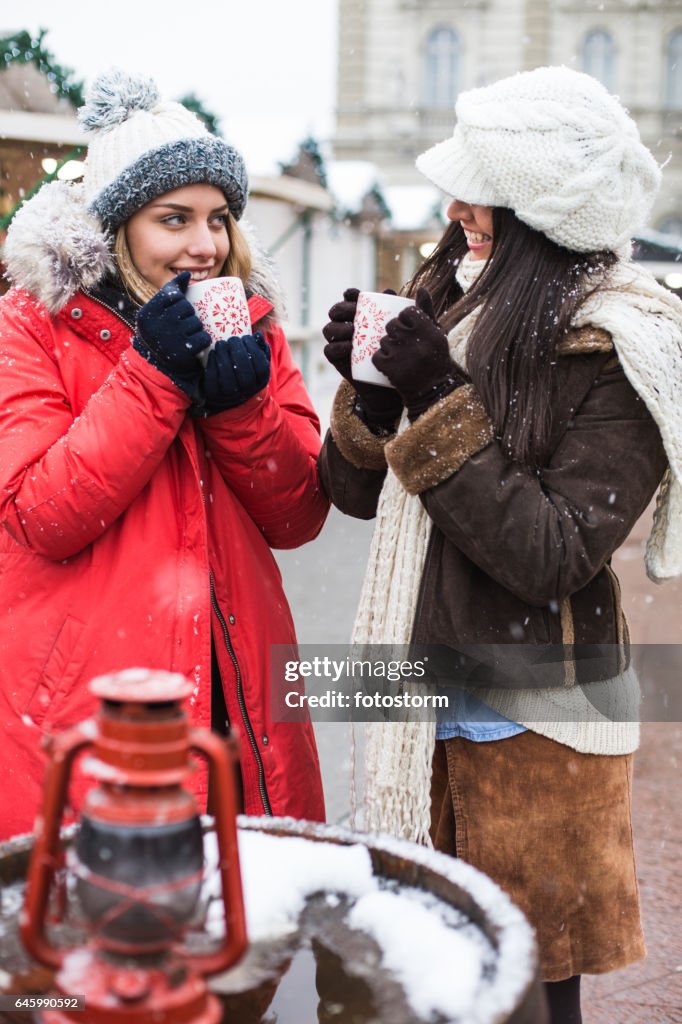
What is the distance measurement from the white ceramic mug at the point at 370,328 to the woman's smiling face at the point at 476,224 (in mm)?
202

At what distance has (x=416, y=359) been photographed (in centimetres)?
184

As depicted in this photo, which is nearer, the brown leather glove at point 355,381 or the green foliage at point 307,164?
the brown leather glove at point 355,381

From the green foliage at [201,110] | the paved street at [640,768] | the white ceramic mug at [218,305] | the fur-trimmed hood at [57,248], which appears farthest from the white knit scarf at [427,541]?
the green foliage at [201,110]

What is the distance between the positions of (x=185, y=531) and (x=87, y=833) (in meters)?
1.17

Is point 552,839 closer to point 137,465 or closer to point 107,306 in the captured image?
point 137,465

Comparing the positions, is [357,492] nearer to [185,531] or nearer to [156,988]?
[185,531]

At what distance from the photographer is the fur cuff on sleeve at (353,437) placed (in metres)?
2.19

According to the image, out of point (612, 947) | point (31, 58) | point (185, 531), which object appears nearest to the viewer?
point (612, 947)

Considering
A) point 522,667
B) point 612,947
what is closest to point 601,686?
point 522,667

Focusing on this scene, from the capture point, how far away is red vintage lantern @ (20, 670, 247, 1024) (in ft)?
3.34

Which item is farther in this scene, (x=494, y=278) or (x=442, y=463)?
(x=494, y=278)

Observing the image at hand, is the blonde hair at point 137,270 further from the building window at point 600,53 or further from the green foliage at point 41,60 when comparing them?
the building window at point 600,53

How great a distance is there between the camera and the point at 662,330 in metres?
1.89

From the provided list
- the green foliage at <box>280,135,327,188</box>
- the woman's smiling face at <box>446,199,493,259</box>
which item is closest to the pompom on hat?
the woman's smiling face at <box>446,199,493,259</box>
